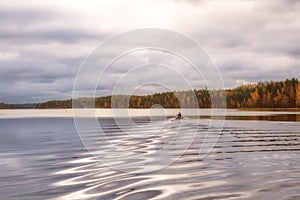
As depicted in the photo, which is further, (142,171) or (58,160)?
(58,160)

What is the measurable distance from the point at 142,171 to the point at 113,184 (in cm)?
326

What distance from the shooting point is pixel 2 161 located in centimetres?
2178

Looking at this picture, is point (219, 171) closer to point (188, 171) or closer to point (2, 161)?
point (188, 171)

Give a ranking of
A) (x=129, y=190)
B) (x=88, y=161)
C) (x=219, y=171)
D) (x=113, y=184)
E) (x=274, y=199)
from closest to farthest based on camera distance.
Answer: (x=274, y=199), (x=129, y=190), (x=113, y=184), (x=219, y=171), (x=88, y=161)

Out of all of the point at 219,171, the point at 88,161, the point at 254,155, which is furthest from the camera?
the point at 254,155

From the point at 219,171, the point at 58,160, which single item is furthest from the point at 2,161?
the point at 219,171

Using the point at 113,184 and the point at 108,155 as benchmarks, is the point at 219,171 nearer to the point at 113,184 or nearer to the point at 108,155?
the point at 113,184

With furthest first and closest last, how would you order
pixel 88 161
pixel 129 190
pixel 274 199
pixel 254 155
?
pixel 254 155 → pixel 88 161 → pixel 129 190 → pixel 274 199

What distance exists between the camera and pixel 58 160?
21703mm

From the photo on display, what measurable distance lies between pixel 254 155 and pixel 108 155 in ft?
32.3

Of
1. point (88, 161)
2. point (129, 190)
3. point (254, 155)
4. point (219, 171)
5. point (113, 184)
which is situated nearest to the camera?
point (129, 190)

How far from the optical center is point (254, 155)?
75.3 feet

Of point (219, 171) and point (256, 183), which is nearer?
point (256, 183)

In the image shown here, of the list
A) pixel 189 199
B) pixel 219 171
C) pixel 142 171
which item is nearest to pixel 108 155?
pixel 142 171
